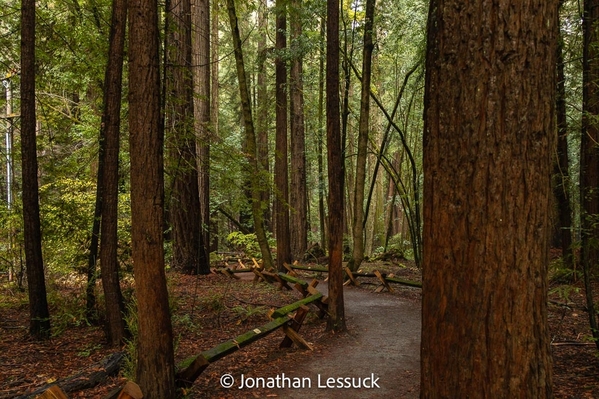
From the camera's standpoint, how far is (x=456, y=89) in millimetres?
2301

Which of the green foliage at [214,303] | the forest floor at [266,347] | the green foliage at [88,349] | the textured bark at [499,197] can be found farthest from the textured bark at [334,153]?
the textured bark at [499,197]

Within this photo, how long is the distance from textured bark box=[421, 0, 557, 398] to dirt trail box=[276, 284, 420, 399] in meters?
3.81

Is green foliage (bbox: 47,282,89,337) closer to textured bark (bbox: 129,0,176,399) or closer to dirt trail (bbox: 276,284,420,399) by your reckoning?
textured bark (bbox: 129,0,176,399)

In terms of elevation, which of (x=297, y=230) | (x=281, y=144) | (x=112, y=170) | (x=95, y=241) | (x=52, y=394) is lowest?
(x=52, y=394)

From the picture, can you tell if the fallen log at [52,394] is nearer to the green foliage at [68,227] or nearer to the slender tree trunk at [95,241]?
the slender tree trunk at [95,241]

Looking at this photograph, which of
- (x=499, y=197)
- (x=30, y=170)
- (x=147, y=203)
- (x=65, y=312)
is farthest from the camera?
(x=65, y=312)

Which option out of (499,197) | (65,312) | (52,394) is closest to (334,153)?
(52,394)

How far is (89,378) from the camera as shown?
5.53 metres

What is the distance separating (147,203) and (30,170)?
420cm

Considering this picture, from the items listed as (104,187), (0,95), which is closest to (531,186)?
(104,187)

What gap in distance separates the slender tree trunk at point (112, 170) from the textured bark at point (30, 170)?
1528 mm

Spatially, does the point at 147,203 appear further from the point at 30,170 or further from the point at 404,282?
the point at 404,282

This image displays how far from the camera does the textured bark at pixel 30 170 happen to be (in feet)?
24.3

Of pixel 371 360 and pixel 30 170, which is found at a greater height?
pixel 30 170
